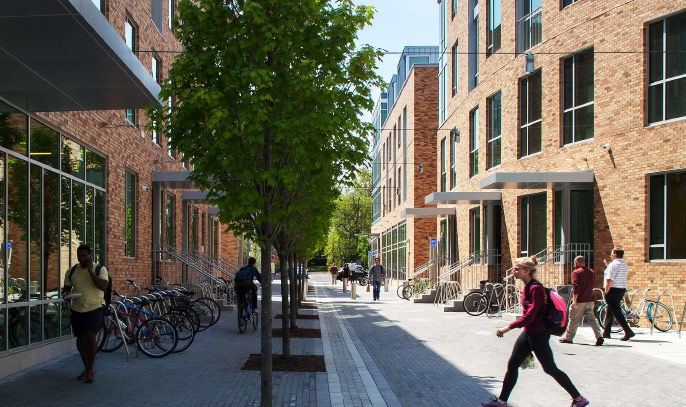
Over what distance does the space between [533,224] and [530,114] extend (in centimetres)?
345

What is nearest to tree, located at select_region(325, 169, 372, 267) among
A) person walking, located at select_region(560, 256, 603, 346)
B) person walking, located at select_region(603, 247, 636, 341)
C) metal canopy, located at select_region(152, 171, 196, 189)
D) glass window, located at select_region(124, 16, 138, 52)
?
metal canopy, located at select_region(152, 171, 196, 189)

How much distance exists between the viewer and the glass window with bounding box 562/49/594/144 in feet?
65.0

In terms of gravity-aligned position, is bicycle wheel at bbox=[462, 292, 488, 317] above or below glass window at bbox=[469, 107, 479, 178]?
below

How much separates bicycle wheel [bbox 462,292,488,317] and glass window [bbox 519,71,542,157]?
479 cm

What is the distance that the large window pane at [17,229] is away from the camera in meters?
10.1

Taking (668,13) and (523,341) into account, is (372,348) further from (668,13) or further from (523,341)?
(668,13)

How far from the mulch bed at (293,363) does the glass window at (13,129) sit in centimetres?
445

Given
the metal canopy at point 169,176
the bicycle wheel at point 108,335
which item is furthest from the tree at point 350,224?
the bicycle wheel at point 108,335

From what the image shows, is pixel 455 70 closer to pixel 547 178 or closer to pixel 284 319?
pixel 547 178

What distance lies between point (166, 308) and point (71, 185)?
140 inches

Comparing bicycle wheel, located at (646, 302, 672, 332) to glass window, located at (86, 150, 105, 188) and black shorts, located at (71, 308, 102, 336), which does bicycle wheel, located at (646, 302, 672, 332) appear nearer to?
black shorts, located at (71, 308, 102, 336)

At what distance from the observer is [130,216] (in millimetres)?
18250

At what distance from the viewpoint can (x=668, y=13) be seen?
16.9m

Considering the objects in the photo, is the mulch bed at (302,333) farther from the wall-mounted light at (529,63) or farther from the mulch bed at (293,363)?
the wall-mounted light at (529,63)
